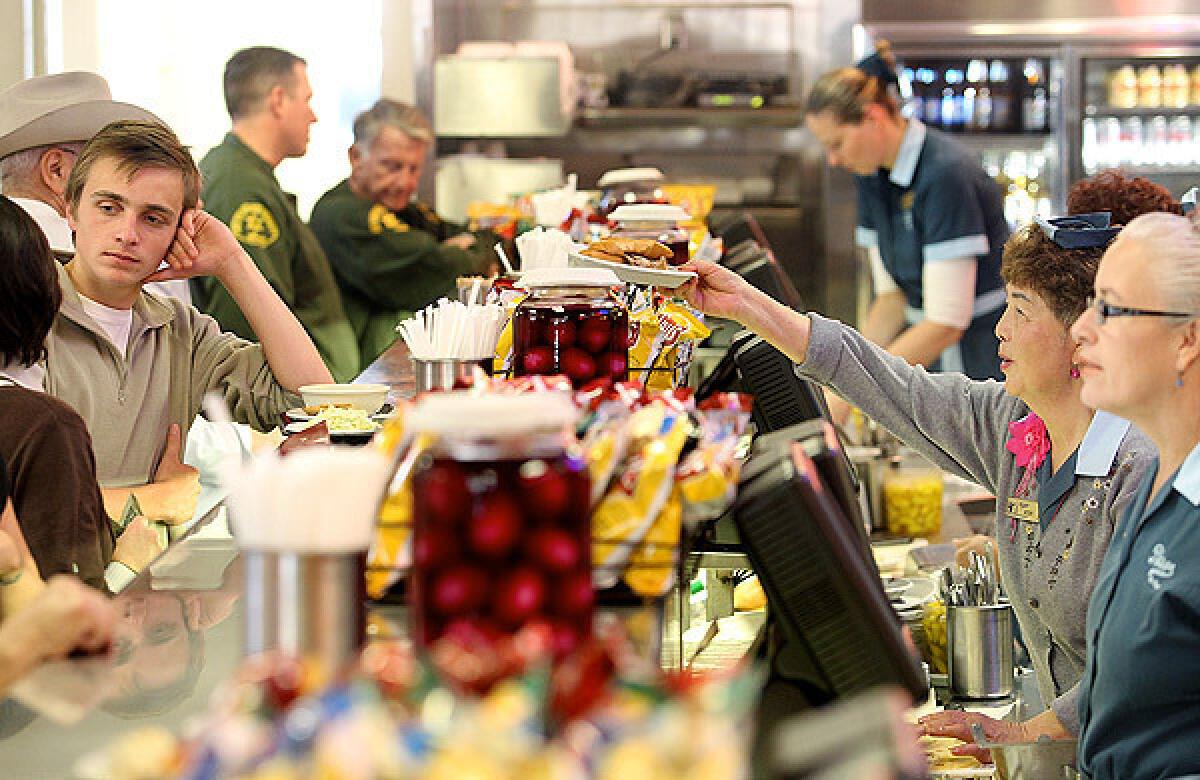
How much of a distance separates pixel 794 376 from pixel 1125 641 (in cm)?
91

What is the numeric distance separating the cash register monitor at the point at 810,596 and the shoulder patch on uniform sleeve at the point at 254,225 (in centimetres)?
412

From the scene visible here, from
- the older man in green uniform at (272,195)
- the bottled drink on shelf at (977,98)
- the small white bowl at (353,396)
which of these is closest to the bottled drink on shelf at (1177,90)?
the bottled drink on shelf at (977,98)

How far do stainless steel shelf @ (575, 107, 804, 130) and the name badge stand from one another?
252 inches

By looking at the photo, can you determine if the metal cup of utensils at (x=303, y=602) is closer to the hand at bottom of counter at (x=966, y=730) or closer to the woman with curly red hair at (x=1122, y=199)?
the hand at bottom of counter at (x=966, y=730)

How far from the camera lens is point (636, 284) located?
304 centimetres

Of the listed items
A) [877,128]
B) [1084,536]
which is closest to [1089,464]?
[1084,536]

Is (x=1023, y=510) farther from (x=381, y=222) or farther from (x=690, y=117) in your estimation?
(x=690, y=117)

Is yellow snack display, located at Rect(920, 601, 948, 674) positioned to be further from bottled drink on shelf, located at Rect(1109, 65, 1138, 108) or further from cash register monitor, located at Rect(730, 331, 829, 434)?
bottled drink on shelf, located at Rect(1109, 65, 1138, 108)

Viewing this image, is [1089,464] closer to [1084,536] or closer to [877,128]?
[1084,536]

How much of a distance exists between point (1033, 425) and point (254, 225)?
134 inches

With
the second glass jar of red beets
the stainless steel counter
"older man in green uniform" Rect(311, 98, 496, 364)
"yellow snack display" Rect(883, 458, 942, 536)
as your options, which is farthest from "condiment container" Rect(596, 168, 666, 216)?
the stainless steel counter

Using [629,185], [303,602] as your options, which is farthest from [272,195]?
[303,602]

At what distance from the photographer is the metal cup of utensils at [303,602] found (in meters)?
1.23

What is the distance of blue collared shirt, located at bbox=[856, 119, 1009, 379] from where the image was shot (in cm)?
575
